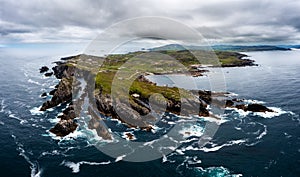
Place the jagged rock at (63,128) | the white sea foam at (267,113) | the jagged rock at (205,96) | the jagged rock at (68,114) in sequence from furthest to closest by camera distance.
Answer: the jagged rock at (205,96)
the white sea foam at (267,113)
the jagged rock at (68,114)
the jagged rock at (63,128)

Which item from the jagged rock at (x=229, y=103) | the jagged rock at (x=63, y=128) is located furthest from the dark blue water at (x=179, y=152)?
the jagged rock at (x=229, y=103)

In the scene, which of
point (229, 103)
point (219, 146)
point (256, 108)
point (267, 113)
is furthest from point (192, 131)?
point (229, 103)

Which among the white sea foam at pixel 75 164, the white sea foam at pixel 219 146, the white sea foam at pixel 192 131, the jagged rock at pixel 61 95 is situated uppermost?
the jagged rock at pixel 61 95

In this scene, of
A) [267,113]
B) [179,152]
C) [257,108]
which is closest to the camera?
[179,152]

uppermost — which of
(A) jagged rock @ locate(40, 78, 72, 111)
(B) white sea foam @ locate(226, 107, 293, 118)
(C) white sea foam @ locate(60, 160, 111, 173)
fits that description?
(A) jagged rock @ locate(40, 78, 72, 111)

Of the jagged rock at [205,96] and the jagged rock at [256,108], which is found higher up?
the jagged rock at [205,96]

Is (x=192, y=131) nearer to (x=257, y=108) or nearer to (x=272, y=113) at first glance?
(x=257, y=108)

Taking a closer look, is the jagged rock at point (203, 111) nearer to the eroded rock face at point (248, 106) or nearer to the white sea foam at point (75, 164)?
the eroded rock face at point (248, 106)

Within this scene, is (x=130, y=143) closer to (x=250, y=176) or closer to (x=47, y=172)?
(x=47, y=172)

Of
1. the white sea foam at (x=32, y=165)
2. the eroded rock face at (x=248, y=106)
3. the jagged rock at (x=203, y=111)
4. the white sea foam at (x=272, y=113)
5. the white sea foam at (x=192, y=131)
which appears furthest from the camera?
the eroded rock face at (x=248, y=106)

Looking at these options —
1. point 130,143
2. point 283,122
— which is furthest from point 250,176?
point 283,122

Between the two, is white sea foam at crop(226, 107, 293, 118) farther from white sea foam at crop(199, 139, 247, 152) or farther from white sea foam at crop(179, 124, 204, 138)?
white sea foam at crop(199, 139, 247, 152)

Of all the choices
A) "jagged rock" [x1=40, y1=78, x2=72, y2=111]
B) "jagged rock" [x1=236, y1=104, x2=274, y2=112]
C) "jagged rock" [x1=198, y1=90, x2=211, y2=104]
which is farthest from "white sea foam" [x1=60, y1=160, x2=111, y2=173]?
"jagged rock" [x1=198, y1=90, x2=211, y2=104]
